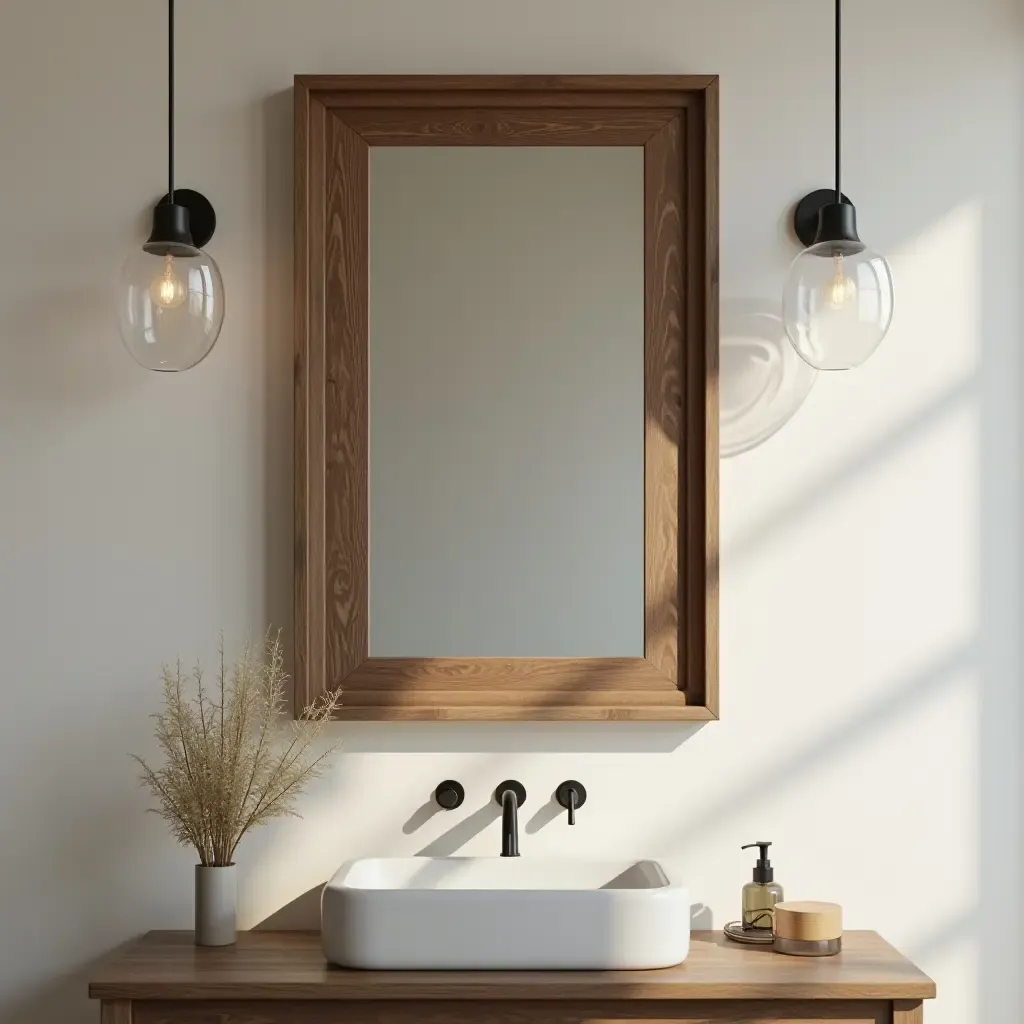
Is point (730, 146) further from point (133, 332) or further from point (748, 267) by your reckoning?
point (133, 332)

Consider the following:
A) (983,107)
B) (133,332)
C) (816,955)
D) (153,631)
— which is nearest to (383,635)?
(153,631)

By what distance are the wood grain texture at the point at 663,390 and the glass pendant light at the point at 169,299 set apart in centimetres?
73

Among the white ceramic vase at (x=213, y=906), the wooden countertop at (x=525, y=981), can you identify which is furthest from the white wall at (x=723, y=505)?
the wooden countertop at (x=525, y=981)

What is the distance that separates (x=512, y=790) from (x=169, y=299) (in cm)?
96

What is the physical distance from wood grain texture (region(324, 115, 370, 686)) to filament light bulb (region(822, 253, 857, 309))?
0.76m

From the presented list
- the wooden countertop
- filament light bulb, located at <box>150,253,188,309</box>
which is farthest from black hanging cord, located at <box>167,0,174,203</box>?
the wooden countertop

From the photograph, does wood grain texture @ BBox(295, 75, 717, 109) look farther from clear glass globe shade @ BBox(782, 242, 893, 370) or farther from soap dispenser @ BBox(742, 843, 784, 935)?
soap dispenser @ BBox(742, 843, 784, 935)

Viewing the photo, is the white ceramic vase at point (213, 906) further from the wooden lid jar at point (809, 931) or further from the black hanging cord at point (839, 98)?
the black hanging cord at point (839, 98)

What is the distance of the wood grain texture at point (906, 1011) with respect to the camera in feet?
5.74

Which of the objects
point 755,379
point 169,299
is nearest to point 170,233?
point 169,299

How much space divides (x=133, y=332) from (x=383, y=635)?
0.64 m

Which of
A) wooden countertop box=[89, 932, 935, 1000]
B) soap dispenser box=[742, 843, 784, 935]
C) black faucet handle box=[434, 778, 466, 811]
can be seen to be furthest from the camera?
black faucet handle box=[434, 778, 466, 811]

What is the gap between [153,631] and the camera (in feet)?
7.00

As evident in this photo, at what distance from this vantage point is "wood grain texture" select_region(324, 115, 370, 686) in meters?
2.12
